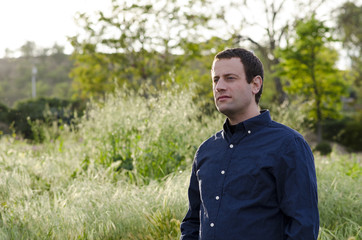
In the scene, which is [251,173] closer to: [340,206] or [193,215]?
[193,215]

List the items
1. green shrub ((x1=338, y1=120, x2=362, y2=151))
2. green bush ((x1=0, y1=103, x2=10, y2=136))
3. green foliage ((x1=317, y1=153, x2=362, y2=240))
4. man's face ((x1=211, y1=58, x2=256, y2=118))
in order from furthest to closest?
1. green shrub ((x1=338, y1=120, x2=362, y2=151))
2. green bush ((x1=0, y1=103, x2=10, y2=136))
3. green foliage ((x1=317, y1=153, x2=362, y2=240))
4. man's face ((x1=211, y1=58, x2=256, y2=118))

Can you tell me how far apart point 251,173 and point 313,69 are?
13.5 meters

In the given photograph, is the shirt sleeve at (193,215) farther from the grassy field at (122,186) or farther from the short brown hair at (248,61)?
the grassy field at (122,186)

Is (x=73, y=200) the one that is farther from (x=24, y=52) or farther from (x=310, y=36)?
(x=24, y=52)

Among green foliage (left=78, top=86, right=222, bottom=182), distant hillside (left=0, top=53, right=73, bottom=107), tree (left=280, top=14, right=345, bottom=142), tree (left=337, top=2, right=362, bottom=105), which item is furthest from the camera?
distant hillside (left=0, top=53, right=73, bottom=107)

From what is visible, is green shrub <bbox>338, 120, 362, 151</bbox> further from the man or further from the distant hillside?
the distant hillside

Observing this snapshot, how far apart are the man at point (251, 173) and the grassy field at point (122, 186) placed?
602 mm

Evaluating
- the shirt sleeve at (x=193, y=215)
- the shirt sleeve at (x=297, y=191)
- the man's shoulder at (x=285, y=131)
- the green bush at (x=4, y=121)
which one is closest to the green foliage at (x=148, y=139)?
the shirt sleeve at (x=193, y=215)

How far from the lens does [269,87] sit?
26531mm

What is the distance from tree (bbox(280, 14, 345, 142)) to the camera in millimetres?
13664

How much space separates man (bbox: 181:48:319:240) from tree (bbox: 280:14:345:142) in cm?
1228

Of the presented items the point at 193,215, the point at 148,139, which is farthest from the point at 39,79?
the point at 193,215

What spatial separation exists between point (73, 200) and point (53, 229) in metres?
0.77

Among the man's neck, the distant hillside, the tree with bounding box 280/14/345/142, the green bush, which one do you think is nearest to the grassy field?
the man's neck
